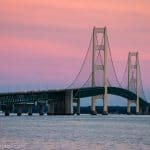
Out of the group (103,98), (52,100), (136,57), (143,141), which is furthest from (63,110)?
(143,141)

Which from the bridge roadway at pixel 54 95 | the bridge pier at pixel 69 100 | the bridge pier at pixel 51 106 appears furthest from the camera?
the bridge pier at pixel 51 106

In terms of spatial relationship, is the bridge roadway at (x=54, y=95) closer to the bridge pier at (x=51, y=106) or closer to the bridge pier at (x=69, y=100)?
the bridge pier at (x=69, y=100)

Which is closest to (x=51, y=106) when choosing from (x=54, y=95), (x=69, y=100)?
(x=54, y=95)

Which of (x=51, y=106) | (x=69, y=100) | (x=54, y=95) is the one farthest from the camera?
(x=51, y=106)

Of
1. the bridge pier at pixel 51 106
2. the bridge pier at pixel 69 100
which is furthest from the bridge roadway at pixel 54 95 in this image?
the bridge pier at pixel 51 106

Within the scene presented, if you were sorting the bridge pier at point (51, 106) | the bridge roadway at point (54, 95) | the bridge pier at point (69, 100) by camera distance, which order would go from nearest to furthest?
the bridge pier at point (69, 100)
the bridge roadway at point (54, 95)
the bridge pier at point (51, 106)

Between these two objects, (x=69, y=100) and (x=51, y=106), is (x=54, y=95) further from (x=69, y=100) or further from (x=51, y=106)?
(x=51, y=106)

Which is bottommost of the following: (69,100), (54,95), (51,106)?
(51,106)

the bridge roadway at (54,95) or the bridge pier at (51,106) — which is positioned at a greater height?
the bridge roadway at (54,95)

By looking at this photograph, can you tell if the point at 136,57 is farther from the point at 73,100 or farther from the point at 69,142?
the point at 69,142

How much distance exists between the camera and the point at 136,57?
16800 cm

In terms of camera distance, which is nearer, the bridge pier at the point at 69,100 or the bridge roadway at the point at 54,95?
the bridge pier at the point at 69,100

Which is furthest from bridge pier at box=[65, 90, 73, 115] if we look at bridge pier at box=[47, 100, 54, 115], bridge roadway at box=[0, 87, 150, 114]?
bridge pier at box=[47, 100, 54, 115]

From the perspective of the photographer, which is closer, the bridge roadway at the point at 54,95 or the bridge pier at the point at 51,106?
the bridge roadway at the point at 54,95
